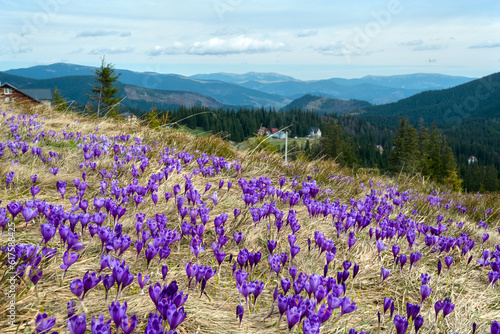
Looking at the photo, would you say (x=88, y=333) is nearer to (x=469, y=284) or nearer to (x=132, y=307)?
(x=132, y=307)

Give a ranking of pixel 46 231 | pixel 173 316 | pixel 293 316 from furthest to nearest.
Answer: pixel 46 231, pixel 293 316, pixel 173 316

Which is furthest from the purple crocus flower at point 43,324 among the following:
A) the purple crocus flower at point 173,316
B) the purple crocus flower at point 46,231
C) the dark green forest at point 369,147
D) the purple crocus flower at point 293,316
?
the dark green forest at point 369,147

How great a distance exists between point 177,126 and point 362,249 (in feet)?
28.0

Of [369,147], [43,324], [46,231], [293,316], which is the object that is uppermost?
[46,231]

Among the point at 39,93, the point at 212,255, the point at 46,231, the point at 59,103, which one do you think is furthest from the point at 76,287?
the point at 39,93

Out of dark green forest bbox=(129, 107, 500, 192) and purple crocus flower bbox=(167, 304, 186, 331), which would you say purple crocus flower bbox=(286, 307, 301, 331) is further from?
dark green forest bbox=(129, 107, 500, 192)

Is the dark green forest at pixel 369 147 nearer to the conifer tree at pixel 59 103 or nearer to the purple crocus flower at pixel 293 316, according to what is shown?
the conifer tree at pixel 59 103

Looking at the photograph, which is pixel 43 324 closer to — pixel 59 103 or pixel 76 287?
pixel 76 287

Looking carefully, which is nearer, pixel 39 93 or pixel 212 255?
pixel 212 255

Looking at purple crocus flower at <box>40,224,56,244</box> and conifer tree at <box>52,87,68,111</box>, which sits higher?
conifer tree at <box>52,87,68,111</box>

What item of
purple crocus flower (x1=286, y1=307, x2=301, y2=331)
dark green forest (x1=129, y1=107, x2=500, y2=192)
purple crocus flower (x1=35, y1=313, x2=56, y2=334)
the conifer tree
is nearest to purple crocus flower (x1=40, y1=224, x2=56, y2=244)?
purple crocus flower (x1=35, y1=313, x2=56, y2=334)

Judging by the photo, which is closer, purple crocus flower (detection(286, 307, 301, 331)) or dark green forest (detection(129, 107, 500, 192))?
purple crocus flower (detection(286, 307, 301, 331))

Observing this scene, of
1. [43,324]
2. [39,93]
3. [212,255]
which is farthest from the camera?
[39,93]

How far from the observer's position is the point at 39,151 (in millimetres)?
5078
